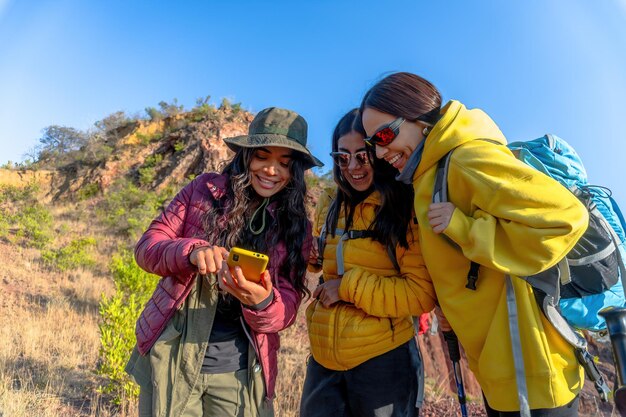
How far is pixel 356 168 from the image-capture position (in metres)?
2.12

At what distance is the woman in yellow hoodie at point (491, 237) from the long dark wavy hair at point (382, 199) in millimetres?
296

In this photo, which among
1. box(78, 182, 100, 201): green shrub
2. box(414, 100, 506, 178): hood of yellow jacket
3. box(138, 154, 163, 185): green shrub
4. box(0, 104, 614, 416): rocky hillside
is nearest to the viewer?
box(414, 100, 506, 178): hood of yellow jacket

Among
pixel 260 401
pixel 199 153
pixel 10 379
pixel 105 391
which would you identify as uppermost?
pixel 199 153

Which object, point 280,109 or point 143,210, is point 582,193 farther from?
point 143,210

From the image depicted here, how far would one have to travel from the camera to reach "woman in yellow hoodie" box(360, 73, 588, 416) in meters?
1.28

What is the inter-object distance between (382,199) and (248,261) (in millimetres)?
788

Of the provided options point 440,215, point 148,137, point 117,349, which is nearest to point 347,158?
point 440,215

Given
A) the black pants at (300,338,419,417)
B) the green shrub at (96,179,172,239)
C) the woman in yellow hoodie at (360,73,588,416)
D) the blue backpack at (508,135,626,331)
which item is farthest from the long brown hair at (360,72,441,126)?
the green shrub at (96,179,172,239)

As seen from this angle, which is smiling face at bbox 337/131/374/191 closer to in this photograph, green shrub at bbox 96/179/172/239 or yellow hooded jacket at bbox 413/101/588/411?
yellow hooded jacket at bbox 413/101/588/411

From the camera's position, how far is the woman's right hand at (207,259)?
5.20 feet

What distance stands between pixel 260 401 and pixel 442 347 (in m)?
6.49

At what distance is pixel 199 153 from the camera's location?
16.2 metres

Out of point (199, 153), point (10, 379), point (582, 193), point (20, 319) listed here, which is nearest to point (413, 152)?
point (582, 193)

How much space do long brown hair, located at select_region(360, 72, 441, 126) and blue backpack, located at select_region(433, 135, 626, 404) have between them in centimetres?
27
